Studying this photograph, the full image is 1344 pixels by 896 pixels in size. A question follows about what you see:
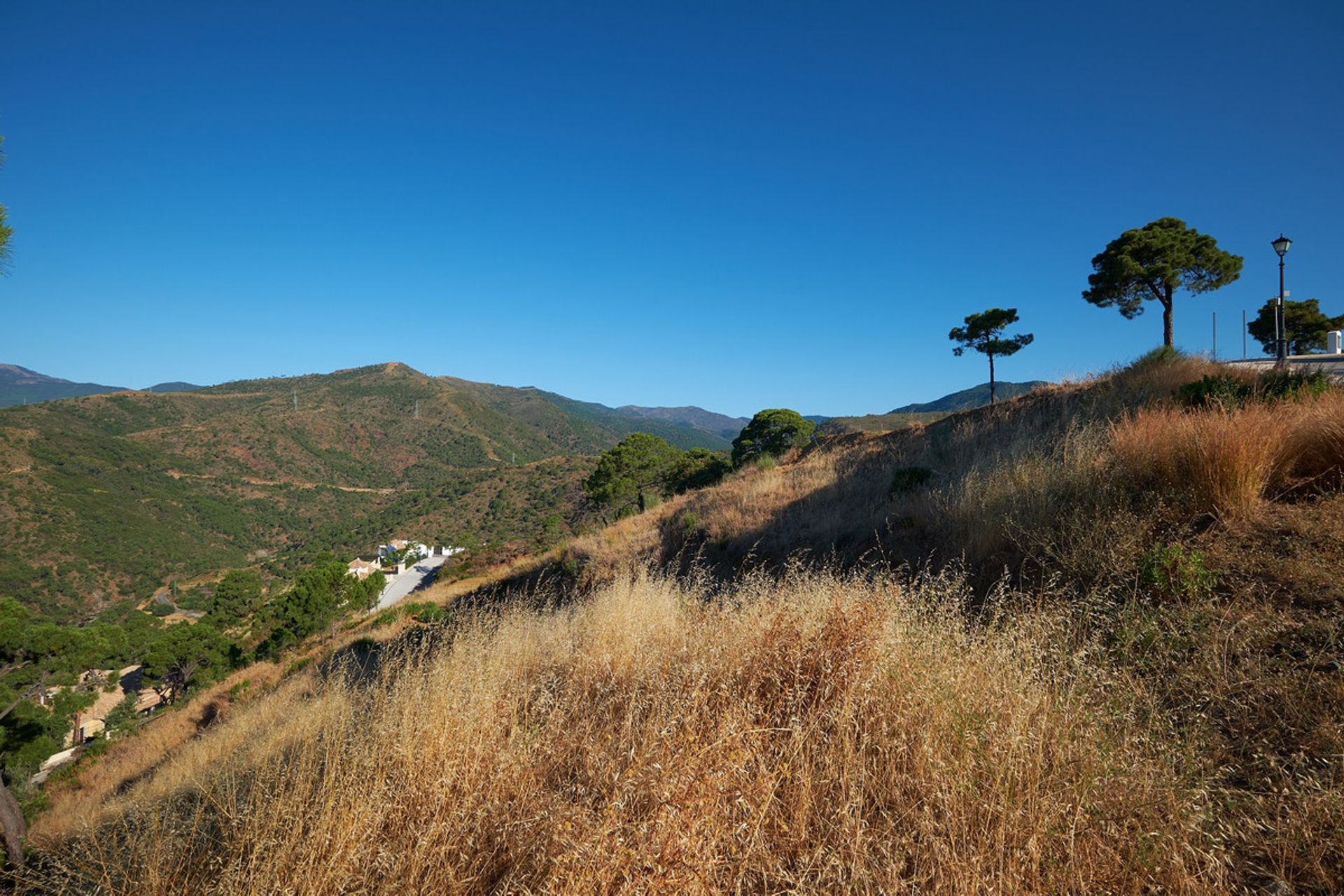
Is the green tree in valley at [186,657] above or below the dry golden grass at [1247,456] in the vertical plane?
below

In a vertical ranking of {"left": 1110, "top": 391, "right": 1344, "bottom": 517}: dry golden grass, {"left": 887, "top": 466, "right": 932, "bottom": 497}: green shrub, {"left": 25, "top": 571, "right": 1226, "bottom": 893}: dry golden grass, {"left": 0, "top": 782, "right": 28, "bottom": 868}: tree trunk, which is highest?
{"left": 1110, "top": 391, "right": 1344, "bottom": 517}: dry golden grass

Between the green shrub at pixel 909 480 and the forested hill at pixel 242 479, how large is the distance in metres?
32.0

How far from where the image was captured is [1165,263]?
1811 cm

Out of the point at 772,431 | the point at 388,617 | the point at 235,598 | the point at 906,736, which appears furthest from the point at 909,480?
the point at 235,598

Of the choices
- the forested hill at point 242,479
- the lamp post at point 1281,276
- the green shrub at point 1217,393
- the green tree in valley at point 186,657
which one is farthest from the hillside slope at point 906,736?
the forested hill at point 242,479

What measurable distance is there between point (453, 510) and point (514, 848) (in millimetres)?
83631

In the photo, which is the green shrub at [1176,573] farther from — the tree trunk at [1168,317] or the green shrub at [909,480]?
the tree trunk at [1168,317]

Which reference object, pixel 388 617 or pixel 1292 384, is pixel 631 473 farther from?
pixel 1292 384

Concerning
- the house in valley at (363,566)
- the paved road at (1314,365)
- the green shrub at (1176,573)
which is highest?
the paved road at (1314,365)

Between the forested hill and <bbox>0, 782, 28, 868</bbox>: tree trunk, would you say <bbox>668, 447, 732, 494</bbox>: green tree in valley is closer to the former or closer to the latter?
the forested hill

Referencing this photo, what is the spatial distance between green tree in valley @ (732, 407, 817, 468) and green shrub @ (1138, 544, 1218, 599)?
102ft

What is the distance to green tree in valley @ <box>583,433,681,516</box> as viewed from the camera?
3014cm

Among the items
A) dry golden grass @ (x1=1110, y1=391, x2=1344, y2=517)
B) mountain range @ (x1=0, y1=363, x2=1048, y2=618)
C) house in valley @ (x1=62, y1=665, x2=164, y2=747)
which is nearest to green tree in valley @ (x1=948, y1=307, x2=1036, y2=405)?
mountain range @ (x1=0, y1=363, x2=1048, y2=618)

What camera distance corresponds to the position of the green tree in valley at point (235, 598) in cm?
3791
